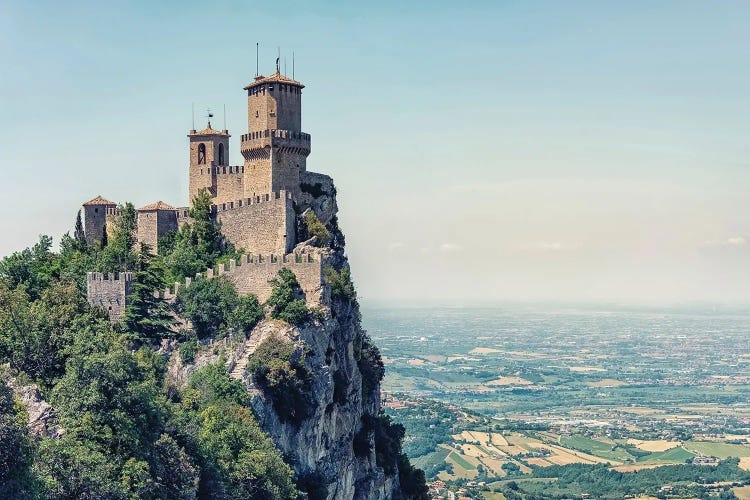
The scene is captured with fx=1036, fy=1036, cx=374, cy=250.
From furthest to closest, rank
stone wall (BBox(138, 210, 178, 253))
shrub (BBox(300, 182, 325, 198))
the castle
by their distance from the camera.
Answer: shrub (BBox(300, 182, 325, 198)) → stone wall (BBox(138, 210, 178, 253)) → the castle

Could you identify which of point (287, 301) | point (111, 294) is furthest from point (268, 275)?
point (111, 294)

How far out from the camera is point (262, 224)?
170ft

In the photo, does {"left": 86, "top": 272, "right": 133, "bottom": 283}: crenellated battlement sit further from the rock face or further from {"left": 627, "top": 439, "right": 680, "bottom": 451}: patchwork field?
{"left": 627, "top": 439, "right": 680, "bottom": 451}: patchwork field

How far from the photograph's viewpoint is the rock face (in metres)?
45.5

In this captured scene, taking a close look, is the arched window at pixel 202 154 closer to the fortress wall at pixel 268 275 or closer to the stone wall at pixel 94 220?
the stone wall at pixel 94 220

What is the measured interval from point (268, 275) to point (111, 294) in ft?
23.4

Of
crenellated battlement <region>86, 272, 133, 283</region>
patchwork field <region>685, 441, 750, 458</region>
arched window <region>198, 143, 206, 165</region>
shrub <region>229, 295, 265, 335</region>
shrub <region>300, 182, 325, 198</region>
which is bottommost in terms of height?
patchwork field <region>685, 441, 750, 458</region>

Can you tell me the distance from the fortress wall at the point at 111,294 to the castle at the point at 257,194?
2.63m

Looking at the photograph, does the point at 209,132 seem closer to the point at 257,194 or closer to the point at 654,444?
A: the point at 257,194

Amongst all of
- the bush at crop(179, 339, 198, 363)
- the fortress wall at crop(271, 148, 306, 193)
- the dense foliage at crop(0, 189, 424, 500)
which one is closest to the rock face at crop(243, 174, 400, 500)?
the dense foliage at crop(0, 189, 424, 500)

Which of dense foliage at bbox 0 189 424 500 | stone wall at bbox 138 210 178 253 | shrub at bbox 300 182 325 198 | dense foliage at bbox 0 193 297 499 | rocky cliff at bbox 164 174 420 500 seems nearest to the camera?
dense foliage at bbox 0 193 297 499

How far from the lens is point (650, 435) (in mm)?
155875

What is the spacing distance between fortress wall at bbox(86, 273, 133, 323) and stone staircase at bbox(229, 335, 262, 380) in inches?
228

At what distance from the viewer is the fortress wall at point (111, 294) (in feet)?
152
